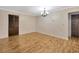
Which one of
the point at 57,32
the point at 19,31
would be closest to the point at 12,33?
the point at 19,31

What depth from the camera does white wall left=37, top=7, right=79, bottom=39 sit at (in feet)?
12.6

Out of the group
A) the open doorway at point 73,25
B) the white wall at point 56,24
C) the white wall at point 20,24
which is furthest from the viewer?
the open doorway at point 73,25

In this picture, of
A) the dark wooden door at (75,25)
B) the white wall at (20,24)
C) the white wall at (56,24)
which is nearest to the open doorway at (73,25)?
the dark wooden door at (75,25)

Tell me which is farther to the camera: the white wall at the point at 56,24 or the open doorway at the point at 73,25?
the open doorway at the point at 73,25

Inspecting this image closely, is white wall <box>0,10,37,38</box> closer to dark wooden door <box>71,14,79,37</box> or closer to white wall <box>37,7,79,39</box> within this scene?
white wall <box>37,7,79,39</box>

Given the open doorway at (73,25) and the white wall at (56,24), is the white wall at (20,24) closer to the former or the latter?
the white wall at (56,24)

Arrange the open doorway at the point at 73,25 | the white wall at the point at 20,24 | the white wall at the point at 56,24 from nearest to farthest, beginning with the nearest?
1. the white wall at the point at 20,24
2. the white wall at the point at 56,24
3. the open doorway at the point at 73,25

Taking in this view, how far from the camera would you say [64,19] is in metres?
4.53

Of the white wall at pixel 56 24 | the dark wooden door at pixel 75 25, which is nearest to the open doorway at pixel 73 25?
the dark wooden door at pixel 75 25

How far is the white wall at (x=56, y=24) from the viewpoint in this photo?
3.84m

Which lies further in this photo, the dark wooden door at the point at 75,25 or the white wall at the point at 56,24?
the dark wooden door at the point at 75,25

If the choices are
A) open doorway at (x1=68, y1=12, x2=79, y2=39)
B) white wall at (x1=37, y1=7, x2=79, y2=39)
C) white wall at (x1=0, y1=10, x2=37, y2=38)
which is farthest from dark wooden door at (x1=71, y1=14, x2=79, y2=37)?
white wall at (x1=0, y1=10, x2=37, y2=38)

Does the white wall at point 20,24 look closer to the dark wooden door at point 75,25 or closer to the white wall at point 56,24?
the white wall at point 56,24
